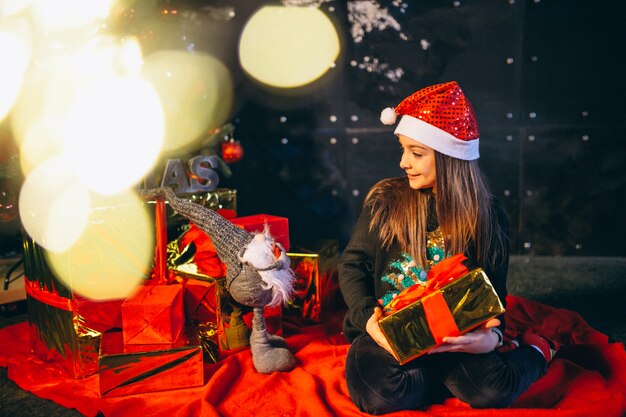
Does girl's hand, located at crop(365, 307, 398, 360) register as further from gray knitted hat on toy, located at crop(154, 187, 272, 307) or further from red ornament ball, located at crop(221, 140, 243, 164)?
red ornament ball, located at crop(221, 140, 243, 164)

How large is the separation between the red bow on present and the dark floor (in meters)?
1.07

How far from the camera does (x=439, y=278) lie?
149 centimetres

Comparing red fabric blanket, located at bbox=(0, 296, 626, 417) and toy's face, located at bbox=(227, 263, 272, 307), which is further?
toy's face, located at bbox=(227, 263, 272, 307)

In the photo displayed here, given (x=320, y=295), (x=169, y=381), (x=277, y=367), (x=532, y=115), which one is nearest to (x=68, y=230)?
(x=169, y=381)

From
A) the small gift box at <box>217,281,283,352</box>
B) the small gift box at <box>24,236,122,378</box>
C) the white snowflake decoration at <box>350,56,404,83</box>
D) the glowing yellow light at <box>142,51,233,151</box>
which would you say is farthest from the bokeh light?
the white snowflake decoration at <box>350,56,404,83</box>

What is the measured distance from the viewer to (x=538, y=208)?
3.15 m

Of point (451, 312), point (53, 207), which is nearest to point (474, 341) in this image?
point (451, 312)

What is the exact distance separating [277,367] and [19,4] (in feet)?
5.69

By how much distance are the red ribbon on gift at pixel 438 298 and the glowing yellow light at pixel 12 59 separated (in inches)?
69.3

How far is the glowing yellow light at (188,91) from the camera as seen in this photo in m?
2.60

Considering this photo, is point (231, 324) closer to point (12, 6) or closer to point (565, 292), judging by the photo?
point (12, 6)

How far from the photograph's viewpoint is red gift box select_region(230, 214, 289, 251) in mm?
2127

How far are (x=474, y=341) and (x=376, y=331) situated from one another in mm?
270

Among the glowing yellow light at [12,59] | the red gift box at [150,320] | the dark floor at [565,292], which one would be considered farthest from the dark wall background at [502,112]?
the red gift box at [150,320]
